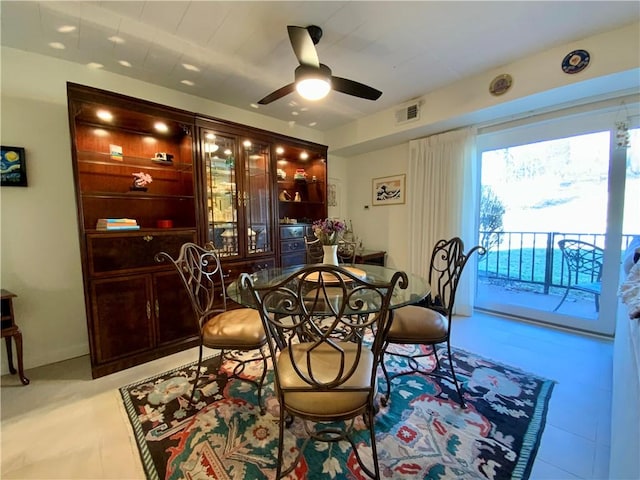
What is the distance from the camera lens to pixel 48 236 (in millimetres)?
2320

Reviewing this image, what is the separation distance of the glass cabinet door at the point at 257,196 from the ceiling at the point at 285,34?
2.33ft

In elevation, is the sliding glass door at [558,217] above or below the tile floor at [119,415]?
above

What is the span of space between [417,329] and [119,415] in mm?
1985

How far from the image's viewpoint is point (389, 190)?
4.14 metres

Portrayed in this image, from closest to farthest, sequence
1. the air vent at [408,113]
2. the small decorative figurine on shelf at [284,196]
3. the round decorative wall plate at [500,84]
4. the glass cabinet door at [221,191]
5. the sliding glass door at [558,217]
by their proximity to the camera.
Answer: the round decorative wall plate at [500,84] → the sliding glass door at [558,217] → the glass cabinet door at [221,191] → the air vent at [408,113] → the small decorative figurine on shelf at [284,196]

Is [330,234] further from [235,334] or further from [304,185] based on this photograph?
[304,185]

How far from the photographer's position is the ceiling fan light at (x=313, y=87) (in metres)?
1.93

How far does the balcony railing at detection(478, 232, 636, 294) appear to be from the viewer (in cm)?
310

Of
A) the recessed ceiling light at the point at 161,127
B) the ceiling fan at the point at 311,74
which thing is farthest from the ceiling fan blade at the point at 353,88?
the recessed ceiling light at the point at 161,127

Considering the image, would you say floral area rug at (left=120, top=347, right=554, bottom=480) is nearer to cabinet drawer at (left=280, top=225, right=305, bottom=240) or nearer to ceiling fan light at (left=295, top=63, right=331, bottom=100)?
cabinet drawer at (left=280, top=225, right=305, bottom=240)

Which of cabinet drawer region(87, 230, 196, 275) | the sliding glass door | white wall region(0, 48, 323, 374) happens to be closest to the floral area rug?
cabinet drawer region(87, 230, 196, 275)

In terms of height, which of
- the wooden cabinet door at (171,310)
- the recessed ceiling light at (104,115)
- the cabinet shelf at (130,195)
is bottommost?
the wooden cabinet door at (171,310)

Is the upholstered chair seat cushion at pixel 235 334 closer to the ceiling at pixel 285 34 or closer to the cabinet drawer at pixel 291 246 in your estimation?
the cabinet drawer at pixel 291 246

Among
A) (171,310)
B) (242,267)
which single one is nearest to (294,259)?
(242,267)
